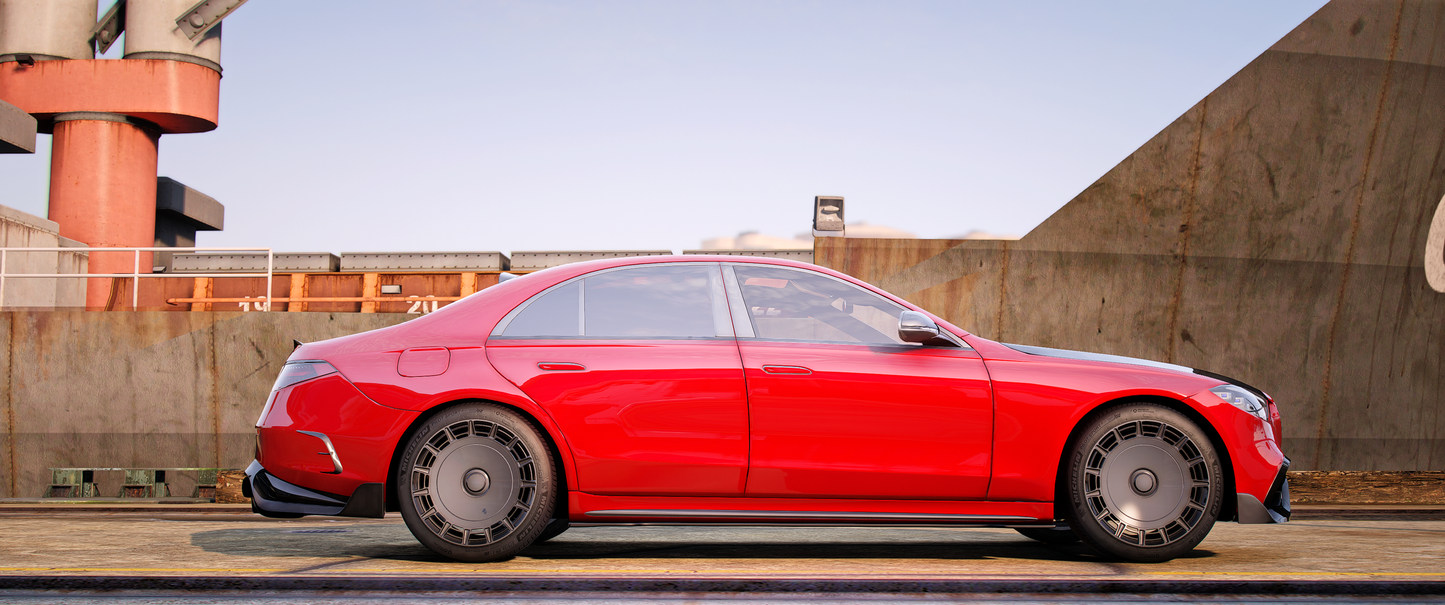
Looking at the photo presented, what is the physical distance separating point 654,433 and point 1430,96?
872cm

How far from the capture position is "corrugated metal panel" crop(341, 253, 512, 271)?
63.1 feet

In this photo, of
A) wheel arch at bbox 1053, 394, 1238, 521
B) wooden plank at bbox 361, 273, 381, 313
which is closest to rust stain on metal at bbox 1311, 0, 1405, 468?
wheel arch at bbox 1053, 394, 1238, 521

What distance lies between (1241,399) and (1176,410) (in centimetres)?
28

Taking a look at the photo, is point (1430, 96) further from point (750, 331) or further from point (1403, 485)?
point (750, 331)

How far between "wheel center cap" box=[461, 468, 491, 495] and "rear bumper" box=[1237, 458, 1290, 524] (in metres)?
3.19

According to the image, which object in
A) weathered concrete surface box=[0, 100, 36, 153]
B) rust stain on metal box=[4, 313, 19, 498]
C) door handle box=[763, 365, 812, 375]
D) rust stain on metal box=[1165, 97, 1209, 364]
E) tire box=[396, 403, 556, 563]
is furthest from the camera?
weathered concrete surface box=[0, 100, 36, 153]

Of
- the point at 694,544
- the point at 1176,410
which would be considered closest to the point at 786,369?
the point at 694,544

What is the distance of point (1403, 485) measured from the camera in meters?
8.45

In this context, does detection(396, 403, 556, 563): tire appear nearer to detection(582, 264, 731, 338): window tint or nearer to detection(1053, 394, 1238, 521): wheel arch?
detection(582, 264, 731, 338): window tint

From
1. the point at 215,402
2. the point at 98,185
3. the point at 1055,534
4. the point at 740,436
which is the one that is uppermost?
the point at 98,185

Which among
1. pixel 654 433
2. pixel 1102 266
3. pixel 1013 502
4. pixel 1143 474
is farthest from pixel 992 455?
pixel 1102 266

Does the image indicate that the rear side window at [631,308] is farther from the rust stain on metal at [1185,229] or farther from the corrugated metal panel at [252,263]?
the corrugated metal panel at [252,263]

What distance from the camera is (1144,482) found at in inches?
150

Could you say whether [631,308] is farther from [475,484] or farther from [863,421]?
[863,421]
